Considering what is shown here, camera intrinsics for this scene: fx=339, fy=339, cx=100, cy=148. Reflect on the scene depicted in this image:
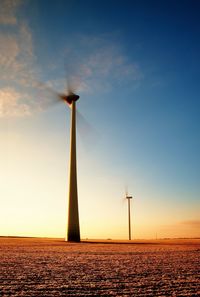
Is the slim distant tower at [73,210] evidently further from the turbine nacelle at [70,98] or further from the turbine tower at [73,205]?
the turbine nacelle at [70,98]

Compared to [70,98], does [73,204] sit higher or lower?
lower

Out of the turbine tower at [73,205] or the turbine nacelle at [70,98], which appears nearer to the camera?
the turbine tower at [73,205]

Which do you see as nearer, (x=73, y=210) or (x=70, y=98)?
(x=73, y=210)

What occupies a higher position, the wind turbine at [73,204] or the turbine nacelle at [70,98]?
the turbine nacelle at [70,98]

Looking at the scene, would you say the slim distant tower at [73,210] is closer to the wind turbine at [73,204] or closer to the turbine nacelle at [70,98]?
the wind turbine at [73,204]

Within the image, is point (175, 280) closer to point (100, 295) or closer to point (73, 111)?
point (100, 295)

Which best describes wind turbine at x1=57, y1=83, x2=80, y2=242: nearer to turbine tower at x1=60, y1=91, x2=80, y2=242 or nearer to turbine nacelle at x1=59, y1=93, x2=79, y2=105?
turbine tower at x1=60, y1=91, x2=80, y2=242

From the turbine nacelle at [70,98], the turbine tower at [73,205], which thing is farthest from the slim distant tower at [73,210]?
the turbine nacelle at [70,98]

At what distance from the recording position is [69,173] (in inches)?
1786

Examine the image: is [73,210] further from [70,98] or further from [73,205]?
[70,98]

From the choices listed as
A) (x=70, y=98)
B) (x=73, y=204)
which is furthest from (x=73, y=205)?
(x=70, y=98)

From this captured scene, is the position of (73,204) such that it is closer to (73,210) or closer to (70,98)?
(73,210)

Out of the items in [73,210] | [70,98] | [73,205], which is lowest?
[73,210]

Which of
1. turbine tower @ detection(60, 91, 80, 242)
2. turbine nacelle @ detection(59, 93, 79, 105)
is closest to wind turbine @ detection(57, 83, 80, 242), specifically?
turbine tower @ detection(60, 91, 80, 242)
